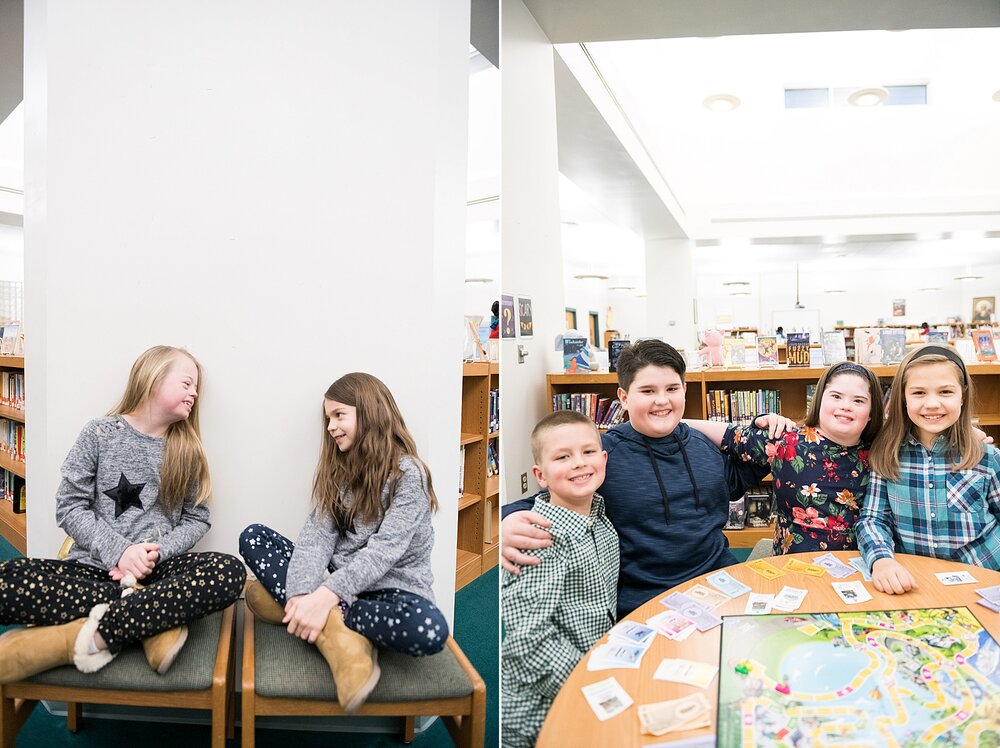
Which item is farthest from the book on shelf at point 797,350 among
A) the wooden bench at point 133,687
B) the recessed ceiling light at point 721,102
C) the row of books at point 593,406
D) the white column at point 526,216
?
the wooden bench at point 133,687

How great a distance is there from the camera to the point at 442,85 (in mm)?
1514

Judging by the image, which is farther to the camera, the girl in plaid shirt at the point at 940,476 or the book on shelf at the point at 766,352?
the book on shelf at the point at 766,352

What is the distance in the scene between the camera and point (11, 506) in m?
1.54

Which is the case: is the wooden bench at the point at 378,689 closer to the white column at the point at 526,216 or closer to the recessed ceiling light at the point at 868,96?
the white column at the point at 526,216

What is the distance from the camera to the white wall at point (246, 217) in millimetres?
1438

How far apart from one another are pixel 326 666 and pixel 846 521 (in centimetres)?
148

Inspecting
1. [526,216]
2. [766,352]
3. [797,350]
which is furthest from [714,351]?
[526,216]

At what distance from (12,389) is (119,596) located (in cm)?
66

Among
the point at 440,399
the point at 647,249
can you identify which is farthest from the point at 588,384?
the point at 647,249

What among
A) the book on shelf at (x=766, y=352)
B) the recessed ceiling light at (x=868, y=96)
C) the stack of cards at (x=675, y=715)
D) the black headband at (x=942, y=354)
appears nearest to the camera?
the stack of cards at (x=675, y=715)

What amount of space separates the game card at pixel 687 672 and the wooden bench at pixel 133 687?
856 mm

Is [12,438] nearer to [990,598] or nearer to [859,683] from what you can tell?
[859,683]

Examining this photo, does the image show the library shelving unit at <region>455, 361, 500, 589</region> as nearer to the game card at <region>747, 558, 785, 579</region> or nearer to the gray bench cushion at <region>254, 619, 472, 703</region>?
the gray bench cushion at <region>254, 619, 472, 703</region>

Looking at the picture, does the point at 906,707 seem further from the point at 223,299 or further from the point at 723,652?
the point at 223,299
